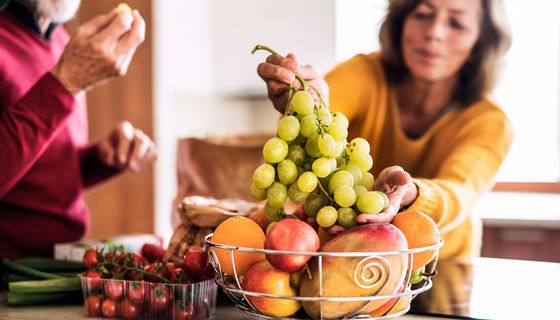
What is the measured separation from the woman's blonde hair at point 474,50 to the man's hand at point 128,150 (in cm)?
68

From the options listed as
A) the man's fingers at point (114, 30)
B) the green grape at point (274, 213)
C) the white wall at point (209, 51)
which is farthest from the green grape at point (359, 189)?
the white wall at point (209, 51)

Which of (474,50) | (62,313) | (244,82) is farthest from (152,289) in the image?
(244,82)

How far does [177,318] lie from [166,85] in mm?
2513

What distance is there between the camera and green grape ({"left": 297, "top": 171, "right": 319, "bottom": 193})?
0.74 metres

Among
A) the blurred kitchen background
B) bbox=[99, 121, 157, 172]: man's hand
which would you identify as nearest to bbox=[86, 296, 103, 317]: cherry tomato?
bbox=[99, 121, 157, 172]: man's hand

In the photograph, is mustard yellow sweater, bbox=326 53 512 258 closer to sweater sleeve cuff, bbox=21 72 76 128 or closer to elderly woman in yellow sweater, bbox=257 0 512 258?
elderly woman in yellow sweater, bbox=257 0 512 258

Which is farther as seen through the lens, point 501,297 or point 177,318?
point 501,297

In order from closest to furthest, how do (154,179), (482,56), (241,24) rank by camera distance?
1. (482,56)
2. (154,179)
3. (241,24)

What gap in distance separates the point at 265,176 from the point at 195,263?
0.77 ft

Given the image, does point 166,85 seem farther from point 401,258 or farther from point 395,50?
point 401,258

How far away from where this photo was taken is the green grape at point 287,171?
0.76 meters

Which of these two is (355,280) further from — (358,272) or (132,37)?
(132,37)

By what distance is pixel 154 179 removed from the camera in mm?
3279

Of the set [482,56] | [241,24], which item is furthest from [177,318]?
[241,24]
